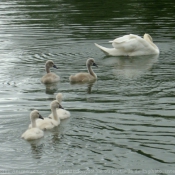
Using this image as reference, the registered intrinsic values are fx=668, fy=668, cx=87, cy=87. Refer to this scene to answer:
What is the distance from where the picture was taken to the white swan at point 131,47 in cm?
1880

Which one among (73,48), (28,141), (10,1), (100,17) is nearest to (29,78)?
(73,48)

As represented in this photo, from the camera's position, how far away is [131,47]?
743 inches

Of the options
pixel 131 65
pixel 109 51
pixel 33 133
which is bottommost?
pixel 131 65

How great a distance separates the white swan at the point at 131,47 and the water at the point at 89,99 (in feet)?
1.09

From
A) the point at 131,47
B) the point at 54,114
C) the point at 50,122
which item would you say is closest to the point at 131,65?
the point at 131,47

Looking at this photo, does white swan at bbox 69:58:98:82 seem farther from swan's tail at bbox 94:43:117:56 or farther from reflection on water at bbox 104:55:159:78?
swan's tail at bbox 94:43:117:56

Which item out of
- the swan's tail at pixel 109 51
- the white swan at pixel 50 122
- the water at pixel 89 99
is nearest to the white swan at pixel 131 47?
the swan's tail at pixel 109 51

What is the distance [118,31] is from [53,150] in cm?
1279

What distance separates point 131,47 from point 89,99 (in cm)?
537

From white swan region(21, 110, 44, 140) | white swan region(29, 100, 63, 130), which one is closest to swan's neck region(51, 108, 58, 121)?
white swan region(29, 100, 63, 130)

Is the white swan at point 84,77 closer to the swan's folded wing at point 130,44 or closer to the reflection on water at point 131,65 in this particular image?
the reflection on water at point 131,65

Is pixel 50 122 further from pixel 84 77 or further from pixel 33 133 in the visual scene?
pixel 84 77

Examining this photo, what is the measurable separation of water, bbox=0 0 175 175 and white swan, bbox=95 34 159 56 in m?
Answer: 0.33

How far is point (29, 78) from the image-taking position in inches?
626
